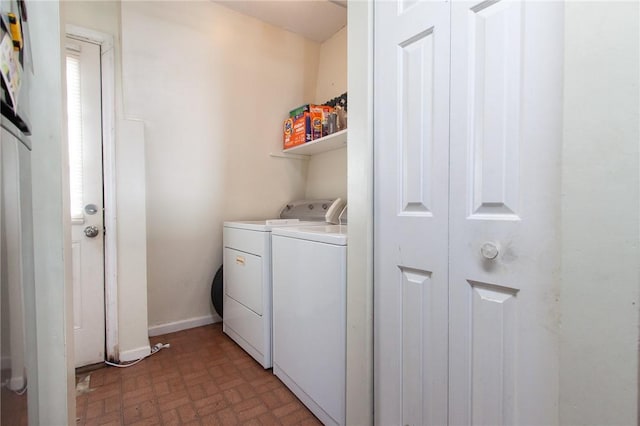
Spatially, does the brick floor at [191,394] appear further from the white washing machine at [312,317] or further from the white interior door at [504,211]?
the white interior door at [504,211]

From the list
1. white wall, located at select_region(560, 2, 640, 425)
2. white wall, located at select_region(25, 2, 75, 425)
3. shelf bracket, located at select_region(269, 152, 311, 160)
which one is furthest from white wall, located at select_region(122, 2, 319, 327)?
white wall, located at select_region(560, 2, 640, 425)

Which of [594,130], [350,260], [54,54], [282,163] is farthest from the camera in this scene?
[282,163]

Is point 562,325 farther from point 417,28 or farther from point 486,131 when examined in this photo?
point 417,28

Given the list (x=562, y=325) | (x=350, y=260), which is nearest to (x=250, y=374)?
(x=350, y=260)

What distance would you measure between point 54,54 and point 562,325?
1.43 m

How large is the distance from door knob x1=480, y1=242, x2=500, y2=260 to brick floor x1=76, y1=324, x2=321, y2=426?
1191mm

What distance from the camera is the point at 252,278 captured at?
201cm

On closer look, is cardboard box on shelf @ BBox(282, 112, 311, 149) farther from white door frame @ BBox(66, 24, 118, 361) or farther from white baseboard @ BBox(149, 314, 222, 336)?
white baseboard @ BBox(149, 314, 222, 336)

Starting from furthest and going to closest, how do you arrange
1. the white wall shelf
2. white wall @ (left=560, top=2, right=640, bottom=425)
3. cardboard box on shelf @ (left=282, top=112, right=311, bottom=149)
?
cardboard box on shelf @ (left=282, top=112, right=311, bottom=149), the white wall shelf, white wall @ (left=560, top=2, right=640, bottom=425)

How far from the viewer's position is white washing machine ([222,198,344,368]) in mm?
1898

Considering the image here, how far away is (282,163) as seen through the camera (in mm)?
2934

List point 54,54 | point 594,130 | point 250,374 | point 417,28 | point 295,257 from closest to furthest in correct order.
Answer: point 594,130 → point 54,54 → point 417,28 → point 295,257 → point 250,374

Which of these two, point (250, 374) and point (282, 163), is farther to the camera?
point (282, 163)

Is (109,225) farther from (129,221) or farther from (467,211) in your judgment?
(467,211)
